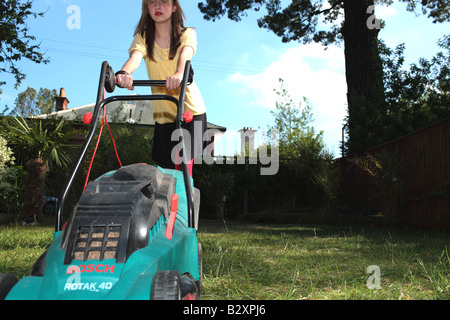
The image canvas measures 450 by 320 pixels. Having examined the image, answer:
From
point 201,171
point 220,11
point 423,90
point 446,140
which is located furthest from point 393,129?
point 220,11

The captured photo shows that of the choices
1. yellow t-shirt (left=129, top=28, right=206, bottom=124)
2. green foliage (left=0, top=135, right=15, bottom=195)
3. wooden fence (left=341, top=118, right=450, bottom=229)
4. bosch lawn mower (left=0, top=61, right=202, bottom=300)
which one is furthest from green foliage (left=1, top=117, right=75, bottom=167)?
bosch lawn mower (left=0, top=61, right=202, bottom=300)

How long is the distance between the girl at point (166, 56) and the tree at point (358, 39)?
8039 millimetres

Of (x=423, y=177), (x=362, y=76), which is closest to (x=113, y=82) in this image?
(x=423, y=177)

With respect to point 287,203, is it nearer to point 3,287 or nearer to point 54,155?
point 54,155

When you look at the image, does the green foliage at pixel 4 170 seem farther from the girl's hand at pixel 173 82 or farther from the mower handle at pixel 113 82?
the girl's hand at pixel 173 82

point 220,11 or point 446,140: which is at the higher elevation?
point 220,11

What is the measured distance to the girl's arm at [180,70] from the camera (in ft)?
7.15

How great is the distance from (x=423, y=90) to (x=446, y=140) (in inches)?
192

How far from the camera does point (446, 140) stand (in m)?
6.17

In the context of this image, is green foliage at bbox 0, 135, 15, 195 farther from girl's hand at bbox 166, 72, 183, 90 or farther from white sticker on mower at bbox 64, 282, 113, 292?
white sticker on mower at bbox 64, 282, 113, 292

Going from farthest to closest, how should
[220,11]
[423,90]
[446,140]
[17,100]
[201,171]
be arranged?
[17,100]
[220,11]
[201,171]
[423,90]
[446,140]

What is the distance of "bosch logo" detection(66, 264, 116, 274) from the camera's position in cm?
131

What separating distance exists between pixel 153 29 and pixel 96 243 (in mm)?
1742

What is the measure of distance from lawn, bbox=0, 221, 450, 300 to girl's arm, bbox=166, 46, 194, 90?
1089 mm
